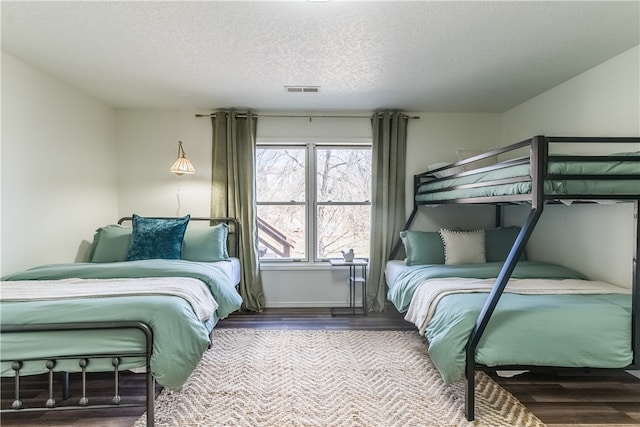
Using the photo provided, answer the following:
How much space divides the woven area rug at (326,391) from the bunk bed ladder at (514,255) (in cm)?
26

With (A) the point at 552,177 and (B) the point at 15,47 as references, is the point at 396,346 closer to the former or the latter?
(A) the point at 552,177

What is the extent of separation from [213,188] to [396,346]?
2.54 meters

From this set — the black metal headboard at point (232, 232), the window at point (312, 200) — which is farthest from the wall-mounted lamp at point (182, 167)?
the window at point (312, 200)

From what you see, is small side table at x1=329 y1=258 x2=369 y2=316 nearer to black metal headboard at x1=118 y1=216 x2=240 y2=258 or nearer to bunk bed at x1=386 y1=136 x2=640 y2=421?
black metal headboard at x1=118 y1=216 x2=240 y2=258

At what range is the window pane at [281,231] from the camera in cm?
399

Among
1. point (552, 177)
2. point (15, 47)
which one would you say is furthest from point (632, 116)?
point (15, 47)

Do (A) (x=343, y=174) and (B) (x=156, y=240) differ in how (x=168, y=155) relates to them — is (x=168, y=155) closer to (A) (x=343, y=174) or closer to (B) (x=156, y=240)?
(B) (x=156, y=240)

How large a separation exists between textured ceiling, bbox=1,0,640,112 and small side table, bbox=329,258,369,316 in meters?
1.75

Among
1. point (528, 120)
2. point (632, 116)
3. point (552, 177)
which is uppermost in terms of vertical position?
point (528, 120)

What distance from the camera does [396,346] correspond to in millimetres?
2811

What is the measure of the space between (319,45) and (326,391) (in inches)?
91.0

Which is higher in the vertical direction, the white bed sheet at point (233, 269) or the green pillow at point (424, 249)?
the green pillow at point (424, 249)

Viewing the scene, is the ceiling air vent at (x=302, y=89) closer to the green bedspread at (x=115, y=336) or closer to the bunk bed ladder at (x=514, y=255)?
the bunk bed ladder at (x=514, y=255)

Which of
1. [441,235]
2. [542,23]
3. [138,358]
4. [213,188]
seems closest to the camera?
[138,358]
